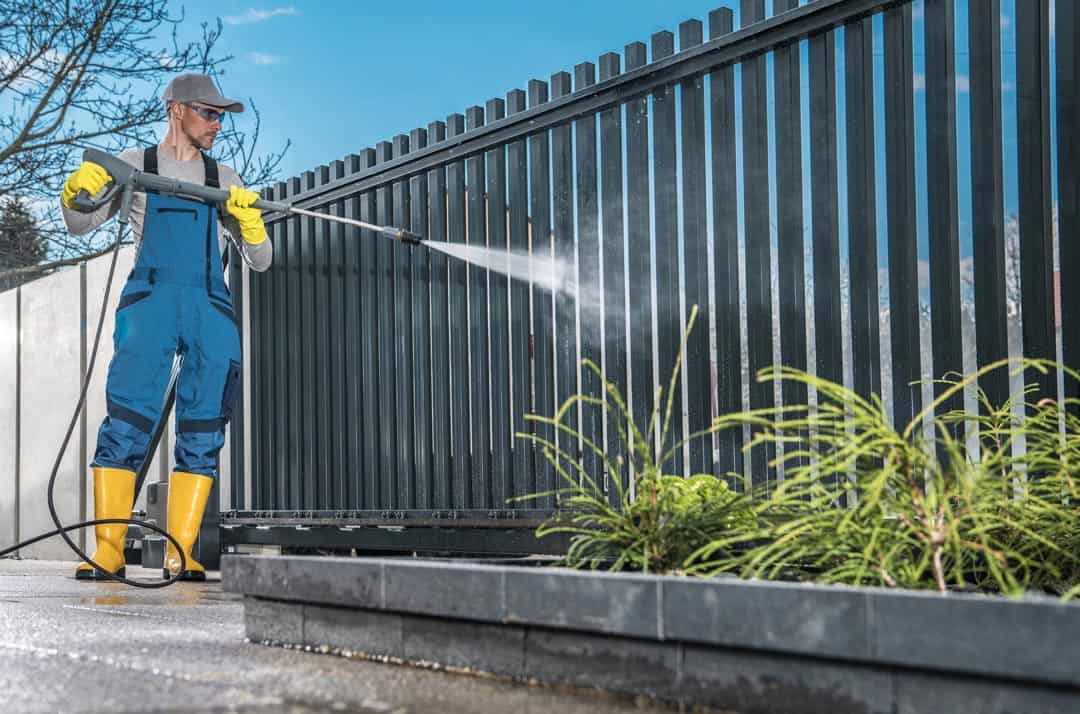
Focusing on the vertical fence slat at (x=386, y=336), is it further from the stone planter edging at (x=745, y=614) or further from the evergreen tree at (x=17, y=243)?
the evergreen tree at (x=17, y=243)

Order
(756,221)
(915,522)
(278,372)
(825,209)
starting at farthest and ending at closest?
(278,372)
(756,221)
(825,209)
(915,522)

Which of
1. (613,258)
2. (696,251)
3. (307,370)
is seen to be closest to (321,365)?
(307,370)

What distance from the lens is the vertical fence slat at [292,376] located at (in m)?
7.33

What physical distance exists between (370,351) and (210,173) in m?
1.40

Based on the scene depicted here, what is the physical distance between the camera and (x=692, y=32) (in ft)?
16.4

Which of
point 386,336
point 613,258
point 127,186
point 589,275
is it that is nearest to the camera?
point 613,258

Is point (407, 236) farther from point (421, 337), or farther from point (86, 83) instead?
point (86, 83)

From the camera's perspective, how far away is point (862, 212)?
4.35 metres

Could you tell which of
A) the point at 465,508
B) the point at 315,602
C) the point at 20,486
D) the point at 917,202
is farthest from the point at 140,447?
the point at 20,486

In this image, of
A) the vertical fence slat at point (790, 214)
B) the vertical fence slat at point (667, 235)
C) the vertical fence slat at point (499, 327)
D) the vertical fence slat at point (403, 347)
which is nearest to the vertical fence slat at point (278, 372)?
the vertical fence slat at point (403, 347)

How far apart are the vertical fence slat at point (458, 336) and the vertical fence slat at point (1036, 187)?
2.91 meters

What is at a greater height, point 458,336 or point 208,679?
point 458,336

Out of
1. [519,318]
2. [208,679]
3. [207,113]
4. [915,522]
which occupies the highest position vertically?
[207,113]

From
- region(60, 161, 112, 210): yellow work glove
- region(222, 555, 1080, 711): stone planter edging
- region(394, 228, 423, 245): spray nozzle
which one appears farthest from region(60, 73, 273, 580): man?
region(222, 555, 1080, 711): stone planter edging
